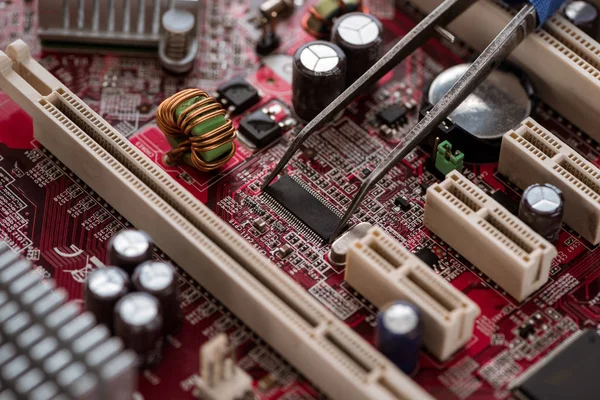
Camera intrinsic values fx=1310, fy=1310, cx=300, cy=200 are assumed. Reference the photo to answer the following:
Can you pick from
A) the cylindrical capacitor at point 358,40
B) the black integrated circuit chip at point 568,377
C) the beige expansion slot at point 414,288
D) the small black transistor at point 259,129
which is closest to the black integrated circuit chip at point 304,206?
the small black transistor at point 259,129

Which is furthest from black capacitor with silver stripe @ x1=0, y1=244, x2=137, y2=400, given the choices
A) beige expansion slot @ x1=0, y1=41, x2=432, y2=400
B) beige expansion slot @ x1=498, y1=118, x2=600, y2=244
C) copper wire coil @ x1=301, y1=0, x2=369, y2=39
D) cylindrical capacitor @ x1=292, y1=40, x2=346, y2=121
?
copper wire coil @ x1=301, y1=0, x2=369, y2=39

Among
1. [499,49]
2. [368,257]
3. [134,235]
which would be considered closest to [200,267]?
[134,235]

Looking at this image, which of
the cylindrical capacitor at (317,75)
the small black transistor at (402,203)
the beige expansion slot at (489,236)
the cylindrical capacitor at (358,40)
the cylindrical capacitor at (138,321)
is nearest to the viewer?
the cylindrical capacitor at (138,321)

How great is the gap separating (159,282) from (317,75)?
254 centimetres

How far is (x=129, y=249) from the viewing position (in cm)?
980

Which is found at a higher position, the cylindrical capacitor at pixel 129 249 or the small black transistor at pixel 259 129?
the cylindrical capacitor at pixel 129 249

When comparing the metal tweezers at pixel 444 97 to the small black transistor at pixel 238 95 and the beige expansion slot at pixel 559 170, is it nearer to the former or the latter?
the beige expansion slot at pixel 559 170

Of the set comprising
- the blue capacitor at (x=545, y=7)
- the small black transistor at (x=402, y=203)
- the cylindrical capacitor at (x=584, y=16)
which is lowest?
the small black transistor at (x=402, y=203)

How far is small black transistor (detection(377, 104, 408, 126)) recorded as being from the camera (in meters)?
11.5

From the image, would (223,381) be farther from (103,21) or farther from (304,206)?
(103,21)

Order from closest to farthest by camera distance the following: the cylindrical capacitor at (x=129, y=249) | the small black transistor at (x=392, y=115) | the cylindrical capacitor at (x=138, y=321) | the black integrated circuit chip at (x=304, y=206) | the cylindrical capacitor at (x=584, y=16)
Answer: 1. the cylindrical capacitor at (x=138, y=321)
2. the cylindrical capacitor at (x=129, y=249)
3. the black integrated circuit chip at (x=304, y=206)
4. the small black transistor at (x=392, y=115)
5. the cylindrical capacitor at (x=584, y=16)

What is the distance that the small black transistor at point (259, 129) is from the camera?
1133cm

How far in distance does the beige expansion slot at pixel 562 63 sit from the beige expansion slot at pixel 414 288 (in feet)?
7.60

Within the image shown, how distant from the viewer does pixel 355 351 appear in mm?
9508
